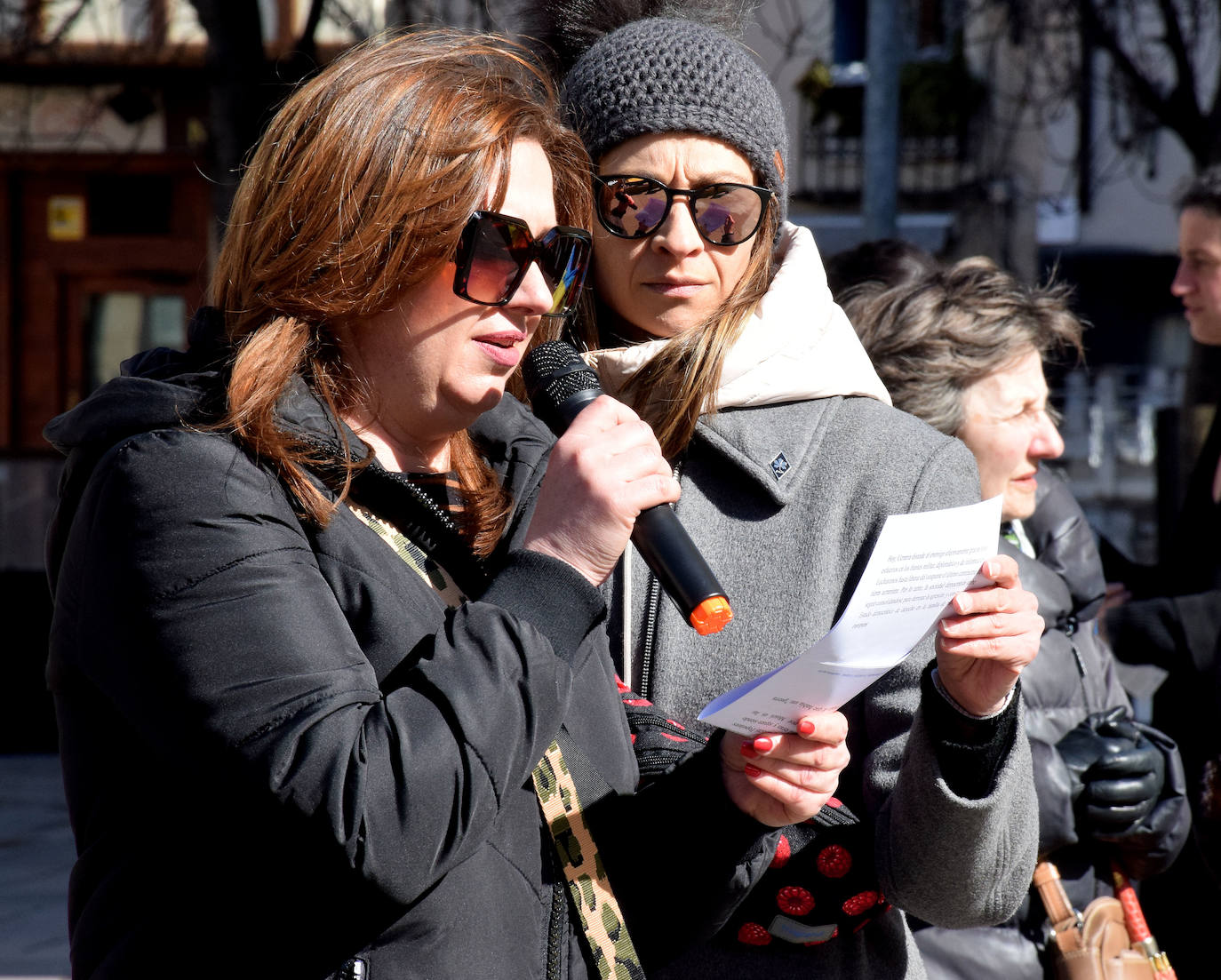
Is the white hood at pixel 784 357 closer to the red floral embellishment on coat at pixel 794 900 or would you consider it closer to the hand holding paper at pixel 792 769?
the hand holding paper at pixel 792 769

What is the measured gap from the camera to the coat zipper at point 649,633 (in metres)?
2.02

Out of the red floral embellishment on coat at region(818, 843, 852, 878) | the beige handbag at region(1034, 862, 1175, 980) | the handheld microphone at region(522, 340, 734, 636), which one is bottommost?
the beige handbag at region(1034, 862, 1175, 980)

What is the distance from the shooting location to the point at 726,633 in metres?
2.01

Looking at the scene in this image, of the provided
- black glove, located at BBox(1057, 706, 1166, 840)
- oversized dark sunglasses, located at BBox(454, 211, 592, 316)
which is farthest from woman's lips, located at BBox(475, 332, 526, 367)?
black glove, located at BBox(1057, 706, 1166, 840)

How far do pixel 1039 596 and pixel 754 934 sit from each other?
115cm

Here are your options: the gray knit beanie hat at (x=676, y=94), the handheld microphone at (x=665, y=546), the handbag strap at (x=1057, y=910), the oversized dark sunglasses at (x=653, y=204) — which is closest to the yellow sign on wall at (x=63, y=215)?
the gray knit beanie hat at (x=676, y=94)

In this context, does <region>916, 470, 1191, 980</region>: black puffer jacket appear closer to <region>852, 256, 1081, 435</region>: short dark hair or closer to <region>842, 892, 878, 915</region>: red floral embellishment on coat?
<region>852, 256, 1081, 435</region>: short dark hair

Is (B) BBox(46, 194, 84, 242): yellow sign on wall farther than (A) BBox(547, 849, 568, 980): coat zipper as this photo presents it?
Yes

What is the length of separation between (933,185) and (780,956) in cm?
1284

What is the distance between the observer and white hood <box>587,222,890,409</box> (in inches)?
82.7

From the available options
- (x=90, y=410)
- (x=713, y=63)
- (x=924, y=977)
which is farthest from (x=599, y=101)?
(x=924, y=977)

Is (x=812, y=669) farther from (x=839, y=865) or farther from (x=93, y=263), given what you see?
(x=93, y=263)

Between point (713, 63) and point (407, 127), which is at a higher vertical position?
point (713, 63)

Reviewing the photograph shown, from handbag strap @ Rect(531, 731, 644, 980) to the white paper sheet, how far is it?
212 mm
